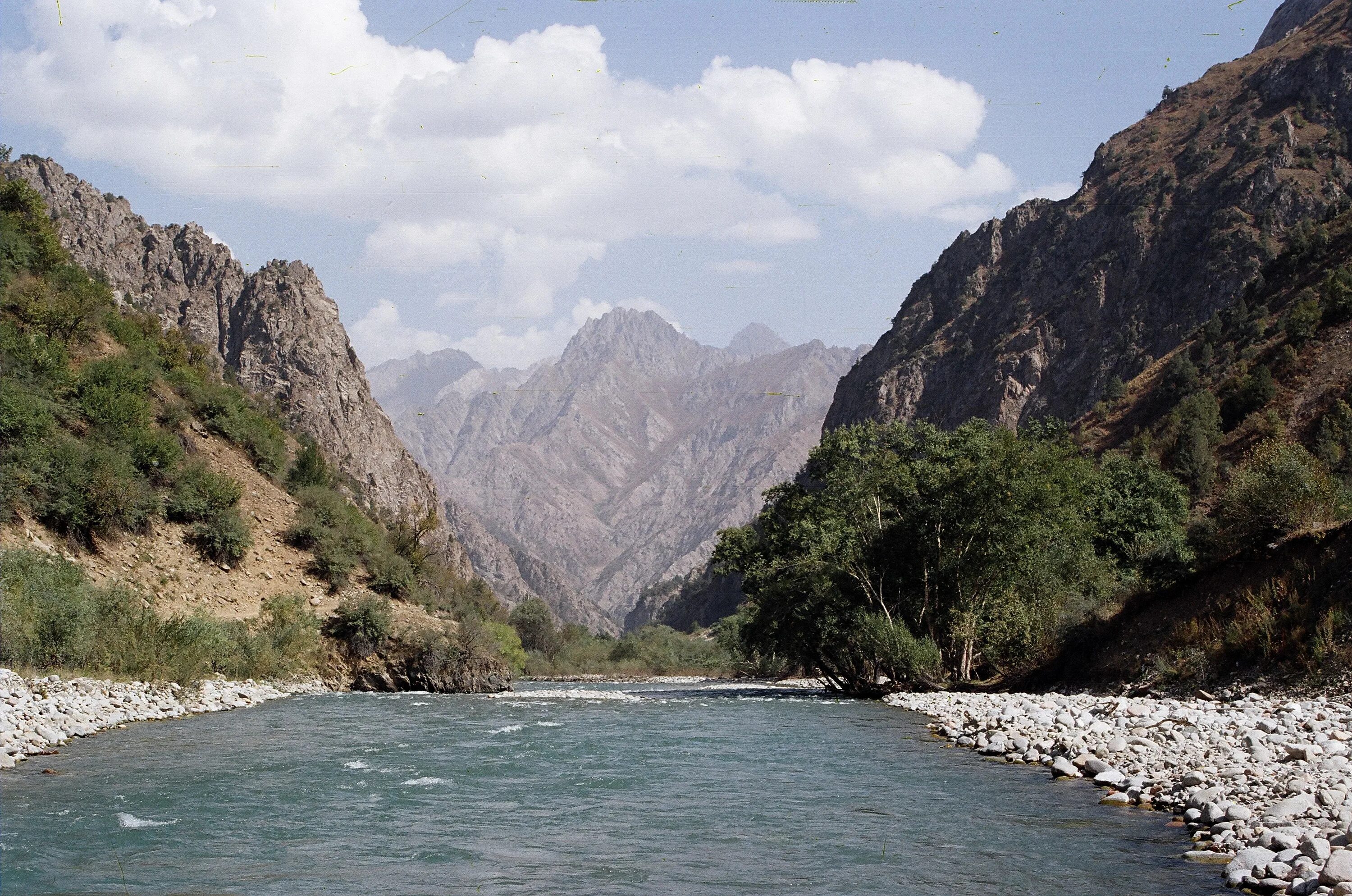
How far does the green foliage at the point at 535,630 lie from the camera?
12038 centimetres

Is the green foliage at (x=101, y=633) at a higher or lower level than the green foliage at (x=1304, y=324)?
lower

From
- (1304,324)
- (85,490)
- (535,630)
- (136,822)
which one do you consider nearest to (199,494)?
(85,490)

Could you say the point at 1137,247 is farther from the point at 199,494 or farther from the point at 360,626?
the point at 199,494

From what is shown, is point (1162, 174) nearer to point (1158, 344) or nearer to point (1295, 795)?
point (1158, 344)

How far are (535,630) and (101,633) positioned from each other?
93129mm

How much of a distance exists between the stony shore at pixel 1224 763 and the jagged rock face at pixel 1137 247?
9285cm

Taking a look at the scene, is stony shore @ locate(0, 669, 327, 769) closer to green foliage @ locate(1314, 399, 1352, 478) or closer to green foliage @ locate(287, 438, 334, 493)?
green foliage @ locate(287, 438, 334, 493)

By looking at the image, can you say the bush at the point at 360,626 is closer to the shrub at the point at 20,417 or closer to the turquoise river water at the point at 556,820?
the shrub at the point at 20,417

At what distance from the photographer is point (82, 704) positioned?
24.1m

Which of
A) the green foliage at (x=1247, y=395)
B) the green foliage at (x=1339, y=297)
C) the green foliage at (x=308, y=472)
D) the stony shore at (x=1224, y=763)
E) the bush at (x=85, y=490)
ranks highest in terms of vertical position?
the green foliage at (x=1339, y=297)

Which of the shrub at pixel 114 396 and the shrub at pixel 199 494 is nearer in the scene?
the shrub at pixel 114 396

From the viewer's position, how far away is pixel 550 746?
24.1m

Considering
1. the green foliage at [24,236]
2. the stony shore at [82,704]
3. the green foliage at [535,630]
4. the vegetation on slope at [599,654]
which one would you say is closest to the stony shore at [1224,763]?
the stony shore at [82,704]

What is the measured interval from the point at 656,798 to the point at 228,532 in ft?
108
